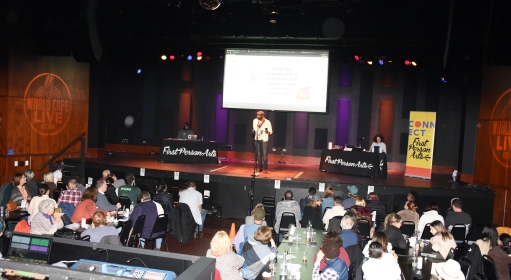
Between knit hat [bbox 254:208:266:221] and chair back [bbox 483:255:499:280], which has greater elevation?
knit hat [bbox 254:208:266:221]

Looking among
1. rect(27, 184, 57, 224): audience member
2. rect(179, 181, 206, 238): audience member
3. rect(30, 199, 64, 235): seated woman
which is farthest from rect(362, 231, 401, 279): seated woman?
rect(27, 184, 57, 224): audience member

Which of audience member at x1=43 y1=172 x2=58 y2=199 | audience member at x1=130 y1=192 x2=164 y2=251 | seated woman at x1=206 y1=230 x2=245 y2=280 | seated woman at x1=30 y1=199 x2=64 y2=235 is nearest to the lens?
seated woman at x1=206 y1=230 x2=245 y2=280

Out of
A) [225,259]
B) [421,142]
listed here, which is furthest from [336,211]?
[421,142]

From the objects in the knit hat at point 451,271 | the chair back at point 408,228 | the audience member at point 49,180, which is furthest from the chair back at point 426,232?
the audience member at point 49,180

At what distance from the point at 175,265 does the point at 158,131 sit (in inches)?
608

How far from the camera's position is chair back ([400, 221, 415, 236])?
721 cm

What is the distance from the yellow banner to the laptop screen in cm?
1106

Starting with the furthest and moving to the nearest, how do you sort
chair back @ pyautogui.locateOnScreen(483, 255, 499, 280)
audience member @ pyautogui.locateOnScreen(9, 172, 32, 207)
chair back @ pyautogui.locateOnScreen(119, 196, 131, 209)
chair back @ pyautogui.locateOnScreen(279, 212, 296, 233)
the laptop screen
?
chair back @ pyautogui.locateOnScreen(119, 196, 131, 209) → chair back @ pyautogui.locateOnScreen(279, 212, 296, 233) → audience member @ pyautogui.locateOnScreen(9, 172, 32, 207) → chair back @ pyautogui.locateOnScreen(483, 255, 499, 280) → the laptop screen

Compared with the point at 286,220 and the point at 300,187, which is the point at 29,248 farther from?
the point at 300,187

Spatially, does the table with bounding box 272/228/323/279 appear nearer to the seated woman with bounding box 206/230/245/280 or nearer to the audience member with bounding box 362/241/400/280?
the seated woman with bounding box 206/230/245/280

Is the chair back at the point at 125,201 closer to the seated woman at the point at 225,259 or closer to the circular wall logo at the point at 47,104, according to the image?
the seated woman at the point at 225,259

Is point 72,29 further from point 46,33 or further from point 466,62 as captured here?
point 466,62

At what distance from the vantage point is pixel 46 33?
1265 cm

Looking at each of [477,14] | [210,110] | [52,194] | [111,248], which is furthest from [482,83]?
[111,248]
